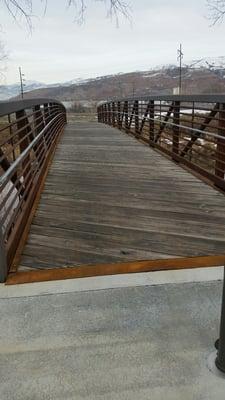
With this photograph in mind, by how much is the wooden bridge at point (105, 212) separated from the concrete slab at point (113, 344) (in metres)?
0.38

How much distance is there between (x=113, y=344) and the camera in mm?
2008

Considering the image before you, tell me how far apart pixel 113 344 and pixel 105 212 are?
7.08ft

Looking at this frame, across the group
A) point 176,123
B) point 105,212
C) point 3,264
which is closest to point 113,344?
point 3,264

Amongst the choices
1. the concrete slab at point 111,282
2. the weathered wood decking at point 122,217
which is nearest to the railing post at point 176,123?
the weathered wood decking at point 122,217

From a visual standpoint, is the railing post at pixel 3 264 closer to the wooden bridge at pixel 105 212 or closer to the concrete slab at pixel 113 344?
the wooden bridge at pixel 105 212

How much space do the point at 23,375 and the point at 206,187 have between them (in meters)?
3.63

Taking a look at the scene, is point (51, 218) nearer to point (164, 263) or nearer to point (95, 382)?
point (164, 263)

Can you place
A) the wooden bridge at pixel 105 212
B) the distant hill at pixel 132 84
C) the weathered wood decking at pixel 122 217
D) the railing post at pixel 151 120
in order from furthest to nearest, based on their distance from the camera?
the distant hill at pixel 132 84
the railing post at pixel 151 120
the weathered wood decking at pixel 122 217
the wooden bridge at pixel 105 212

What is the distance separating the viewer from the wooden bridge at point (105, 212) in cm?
293

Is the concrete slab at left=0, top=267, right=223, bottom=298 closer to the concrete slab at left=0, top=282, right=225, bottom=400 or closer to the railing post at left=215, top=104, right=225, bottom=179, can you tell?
the concrete slab at left=0, top=282, right=225, bottom=400

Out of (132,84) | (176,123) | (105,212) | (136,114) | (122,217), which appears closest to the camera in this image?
(122,217)

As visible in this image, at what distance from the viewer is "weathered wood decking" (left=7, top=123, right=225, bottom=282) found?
10.3 ft

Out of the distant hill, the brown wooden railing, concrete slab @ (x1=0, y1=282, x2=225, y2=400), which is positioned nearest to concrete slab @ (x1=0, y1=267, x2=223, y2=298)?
concrete slab @ (x1=0, y1=282, x2=225, y2=400)

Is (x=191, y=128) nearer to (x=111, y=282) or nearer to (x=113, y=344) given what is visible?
(x=111, y=282)
